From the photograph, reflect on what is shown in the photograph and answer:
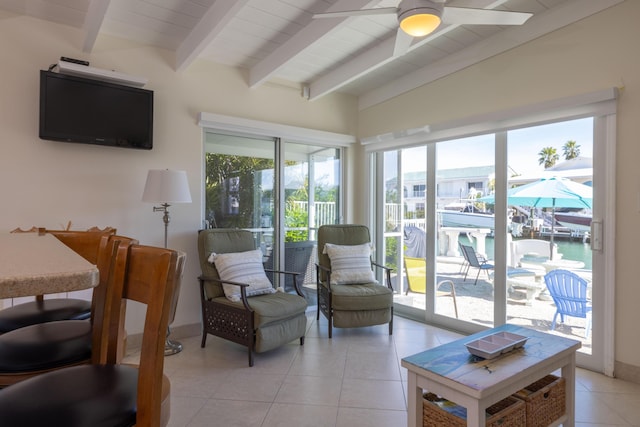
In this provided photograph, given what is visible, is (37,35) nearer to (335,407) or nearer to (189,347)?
(189,347)

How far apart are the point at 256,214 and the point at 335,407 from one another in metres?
2.31

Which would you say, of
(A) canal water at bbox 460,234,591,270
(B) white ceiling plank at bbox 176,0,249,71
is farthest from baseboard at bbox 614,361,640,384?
(B) white ceiling plank at bbox 176,0,249,71

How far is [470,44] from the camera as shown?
3443 millimetres

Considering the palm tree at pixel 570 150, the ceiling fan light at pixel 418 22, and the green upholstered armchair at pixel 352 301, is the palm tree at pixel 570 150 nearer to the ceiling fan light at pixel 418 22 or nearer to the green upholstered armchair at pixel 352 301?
the ceiling fan light at pixel 418 22

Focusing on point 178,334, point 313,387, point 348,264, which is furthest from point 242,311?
point 348,264

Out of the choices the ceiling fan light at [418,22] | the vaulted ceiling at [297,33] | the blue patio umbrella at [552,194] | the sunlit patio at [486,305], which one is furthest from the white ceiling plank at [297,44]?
the sunlit patio at [486,305]

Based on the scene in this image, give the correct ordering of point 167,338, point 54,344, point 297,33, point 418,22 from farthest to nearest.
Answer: point 167,338 → point 297,33 → point 418,22 → point 54,344

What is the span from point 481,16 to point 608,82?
1.24 meters

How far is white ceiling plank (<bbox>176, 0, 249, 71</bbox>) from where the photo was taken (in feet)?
8.37

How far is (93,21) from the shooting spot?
2.63 metres

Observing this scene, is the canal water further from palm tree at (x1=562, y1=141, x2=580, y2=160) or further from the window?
the window

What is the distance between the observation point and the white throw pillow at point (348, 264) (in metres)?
3.84

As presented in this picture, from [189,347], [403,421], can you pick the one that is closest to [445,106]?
[403,421]

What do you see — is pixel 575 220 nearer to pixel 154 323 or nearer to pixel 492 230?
pixel 492 230
